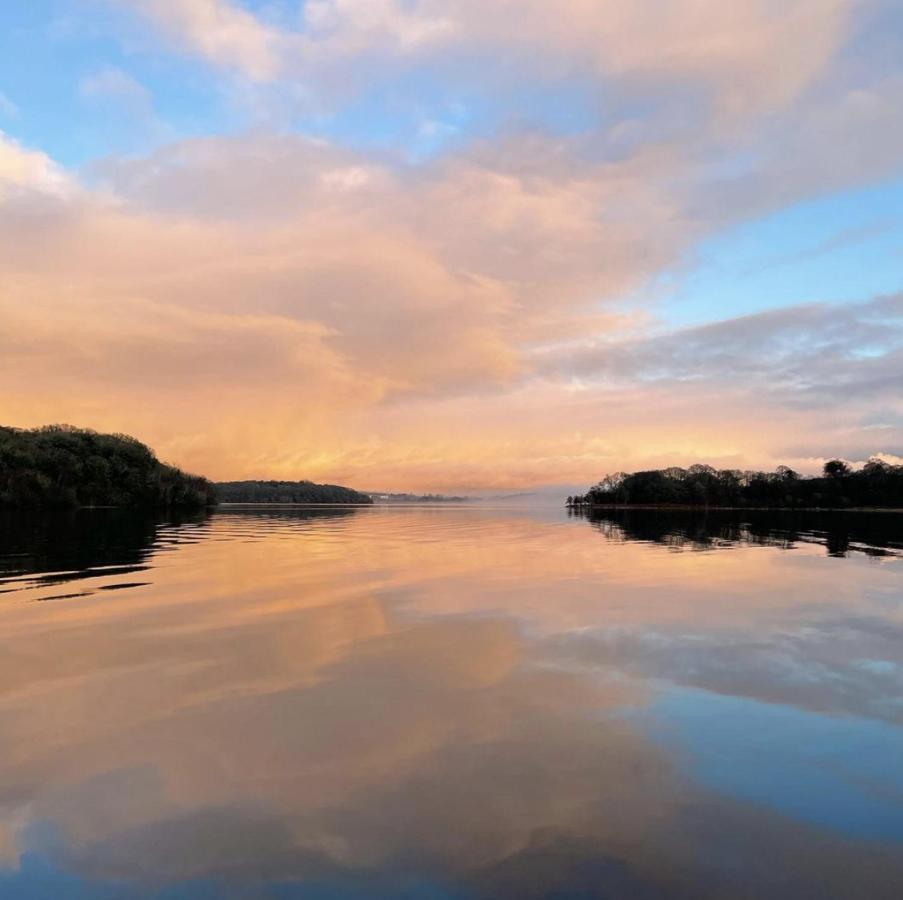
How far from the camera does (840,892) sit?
190 inches

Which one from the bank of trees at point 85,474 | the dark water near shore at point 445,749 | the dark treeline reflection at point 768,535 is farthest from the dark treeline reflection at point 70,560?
the bank of trees at point 85,474

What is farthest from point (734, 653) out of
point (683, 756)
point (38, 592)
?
point (38, 592)

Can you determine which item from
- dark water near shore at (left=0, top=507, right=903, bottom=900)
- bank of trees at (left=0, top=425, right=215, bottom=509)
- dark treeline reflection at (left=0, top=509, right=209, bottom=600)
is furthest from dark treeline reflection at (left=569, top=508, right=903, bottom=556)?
bank of trees at (left=0, top=425, right=215, bottom=509)

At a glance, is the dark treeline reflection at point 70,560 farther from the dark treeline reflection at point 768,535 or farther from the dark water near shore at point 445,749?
the dark treeline reflection at point 768,535

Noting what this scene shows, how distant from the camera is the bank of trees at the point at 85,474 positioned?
106250mm

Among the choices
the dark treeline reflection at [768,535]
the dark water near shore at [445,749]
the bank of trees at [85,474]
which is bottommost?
the dark treeline reflection at [768,535]

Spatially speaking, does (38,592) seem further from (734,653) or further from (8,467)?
(8,467)

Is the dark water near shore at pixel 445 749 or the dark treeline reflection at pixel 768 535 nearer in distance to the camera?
the dark water near shore at pixel 445 749

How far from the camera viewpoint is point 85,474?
12431cm

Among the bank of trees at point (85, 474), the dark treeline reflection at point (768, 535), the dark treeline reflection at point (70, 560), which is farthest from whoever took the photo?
the bank of trees at point (85, 474)

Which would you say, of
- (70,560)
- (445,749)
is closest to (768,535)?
(70,560)

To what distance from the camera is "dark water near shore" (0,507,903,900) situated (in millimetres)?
5129

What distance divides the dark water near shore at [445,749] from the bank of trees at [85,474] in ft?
352

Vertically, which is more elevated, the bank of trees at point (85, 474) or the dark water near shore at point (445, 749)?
the bank of trees at point (85, 474)
